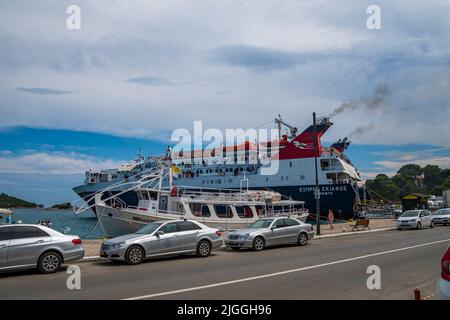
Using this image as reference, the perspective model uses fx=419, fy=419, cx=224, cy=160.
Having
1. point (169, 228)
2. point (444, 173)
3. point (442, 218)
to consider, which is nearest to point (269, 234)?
point (169, 228)

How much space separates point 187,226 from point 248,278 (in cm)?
539

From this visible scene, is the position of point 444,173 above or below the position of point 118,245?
above

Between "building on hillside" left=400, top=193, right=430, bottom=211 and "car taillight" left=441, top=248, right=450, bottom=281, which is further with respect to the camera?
"building on hillside" left=400, top=193, right=430, bottom=211

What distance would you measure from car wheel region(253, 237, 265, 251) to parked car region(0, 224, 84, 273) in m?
7.41

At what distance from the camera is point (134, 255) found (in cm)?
1351

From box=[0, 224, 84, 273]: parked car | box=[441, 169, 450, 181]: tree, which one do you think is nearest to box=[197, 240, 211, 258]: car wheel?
box=[0, 224, 84, 273]: parked car

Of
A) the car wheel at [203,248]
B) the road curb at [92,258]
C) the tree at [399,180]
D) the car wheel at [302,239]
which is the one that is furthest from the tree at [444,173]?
the road curb at [92,258]

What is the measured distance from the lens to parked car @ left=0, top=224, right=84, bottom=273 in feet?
36.6

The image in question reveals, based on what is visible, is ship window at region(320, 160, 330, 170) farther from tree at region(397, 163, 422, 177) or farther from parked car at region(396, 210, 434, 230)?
tree at region(397, 163, 422, 177)

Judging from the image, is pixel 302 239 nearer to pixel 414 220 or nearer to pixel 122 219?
pixel 414 220

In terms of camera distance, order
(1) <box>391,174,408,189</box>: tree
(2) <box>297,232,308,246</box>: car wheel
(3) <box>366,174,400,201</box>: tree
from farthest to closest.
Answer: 1. (1) <box>391,174,408,189</box>: tree
2. (3) <box>366,174,400,201</box>: tree
3. (2) <box>297,232,308,246</box>: car wheel
